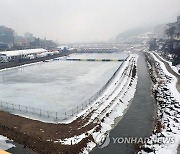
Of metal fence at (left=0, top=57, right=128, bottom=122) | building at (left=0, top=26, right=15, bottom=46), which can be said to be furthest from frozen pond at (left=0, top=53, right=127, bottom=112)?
building at (left=0, top=26, right=15, bottom=46)

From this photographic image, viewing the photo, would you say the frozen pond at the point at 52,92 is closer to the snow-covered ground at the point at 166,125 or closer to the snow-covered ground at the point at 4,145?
the snow-covered ground at the point at 4,145

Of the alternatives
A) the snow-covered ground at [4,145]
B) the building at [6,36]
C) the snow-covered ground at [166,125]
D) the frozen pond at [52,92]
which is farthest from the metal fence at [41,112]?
the building at [6,36]

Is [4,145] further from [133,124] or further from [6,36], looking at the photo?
[6,36]

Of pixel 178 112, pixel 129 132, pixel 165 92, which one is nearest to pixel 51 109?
pixel 129 132

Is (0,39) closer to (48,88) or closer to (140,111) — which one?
(48,88)

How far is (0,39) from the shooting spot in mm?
141250

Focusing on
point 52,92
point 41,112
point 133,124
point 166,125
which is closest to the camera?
point 166,125

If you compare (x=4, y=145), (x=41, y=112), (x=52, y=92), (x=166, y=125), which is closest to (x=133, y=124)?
(x=166, y=125)

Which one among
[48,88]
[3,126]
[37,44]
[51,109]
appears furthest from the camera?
[37,44]

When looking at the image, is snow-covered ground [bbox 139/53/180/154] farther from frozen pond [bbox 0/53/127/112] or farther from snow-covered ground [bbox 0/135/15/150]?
snow-covered ground [bbox 0/135/15/150]

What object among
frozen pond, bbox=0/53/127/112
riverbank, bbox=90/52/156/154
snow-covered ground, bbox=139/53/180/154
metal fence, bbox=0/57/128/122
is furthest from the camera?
frozen pond, bbox=0/53/127/112

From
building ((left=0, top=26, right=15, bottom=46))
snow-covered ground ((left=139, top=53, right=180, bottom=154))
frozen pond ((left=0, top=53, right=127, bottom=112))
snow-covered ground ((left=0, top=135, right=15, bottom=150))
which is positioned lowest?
snow-covered ground ((left=0, top=135, right=15, bottom=150))

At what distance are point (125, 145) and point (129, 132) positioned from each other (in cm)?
215

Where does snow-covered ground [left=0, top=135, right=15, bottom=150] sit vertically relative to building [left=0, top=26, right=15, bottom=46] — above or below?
below
